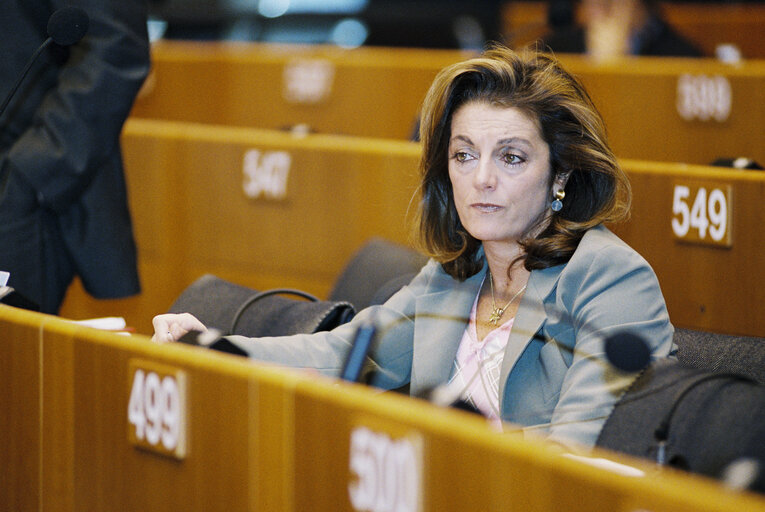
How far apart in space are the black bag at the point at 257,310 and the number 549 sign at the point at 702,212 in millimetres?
798

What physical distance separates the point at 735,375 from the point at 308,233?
80.0 inches

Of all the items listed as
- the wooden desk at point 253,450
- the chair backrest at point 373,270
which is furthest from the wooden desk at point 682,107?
the wooden desk at point 253,450

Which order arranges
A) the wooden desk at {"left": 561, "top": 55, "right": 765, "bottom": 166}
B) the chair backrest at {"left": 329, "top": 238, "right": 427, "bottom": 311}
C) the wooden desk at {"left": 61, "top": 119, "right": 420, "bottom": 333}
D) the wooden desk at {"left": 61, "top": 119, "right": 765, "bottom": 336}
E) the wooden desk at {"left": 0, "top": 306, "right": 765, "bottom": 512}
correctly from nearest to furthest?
the wooden desk at {"left": 0, "top": 306, "right": 765, "bottom": 512} → the wooden desk at {"left": 61, "top": 119, "right": 765, "bottom": 336} → the chair backrest at {"left": 329, "top": 238, "right": 427, "bottom": 311} → the wooden desk at {"left": 61, "top": 119, "right": 420, "bottom": 333} → the wooden desk at {"left": 561, "top": 55, "right": 765, "bottom": 166}

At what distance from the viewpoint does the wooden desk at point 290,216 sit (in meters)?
2.48

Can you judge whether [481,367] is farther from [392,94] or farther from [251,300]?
[392,94]

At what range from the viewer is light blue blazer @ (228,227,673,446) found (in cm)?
160

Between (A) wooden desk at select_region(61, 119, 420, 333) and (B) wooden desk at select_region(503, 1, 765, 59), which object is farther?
(B) wooden desk at select_region(503, 1, 765, 59)

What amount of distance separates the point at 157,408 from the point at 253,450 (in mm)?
158

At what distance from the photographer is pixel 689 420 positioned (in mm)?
1404

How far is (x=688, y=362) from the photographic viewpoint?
183 cm

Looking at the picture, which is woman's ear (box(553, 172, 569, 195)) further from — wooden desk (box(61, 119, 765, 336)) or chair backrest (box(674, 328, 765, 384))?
wooden desk (box(61, 119, 765, 336))

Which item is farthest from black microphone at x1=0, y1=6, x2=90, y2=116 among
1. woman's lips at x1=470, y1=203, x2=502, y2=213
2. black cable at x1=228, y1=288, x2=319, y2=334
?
woman's lips at x1=470, y1=203, x2=502, y2=213

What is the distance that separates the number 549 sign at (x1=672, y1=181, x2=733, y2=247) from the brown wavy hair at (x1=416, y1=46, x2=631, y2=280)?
47 centimetres

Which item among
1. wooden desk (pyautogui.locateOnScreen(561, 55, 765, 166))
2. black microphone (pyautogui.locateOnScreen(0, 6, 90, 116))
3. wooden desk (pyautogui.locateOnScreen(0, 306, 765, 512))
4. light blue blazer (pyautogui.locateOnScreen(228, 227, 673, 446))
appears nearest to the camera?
wooden desk (pyautogui.locateOnScreen(0, 306, 765, 512))
